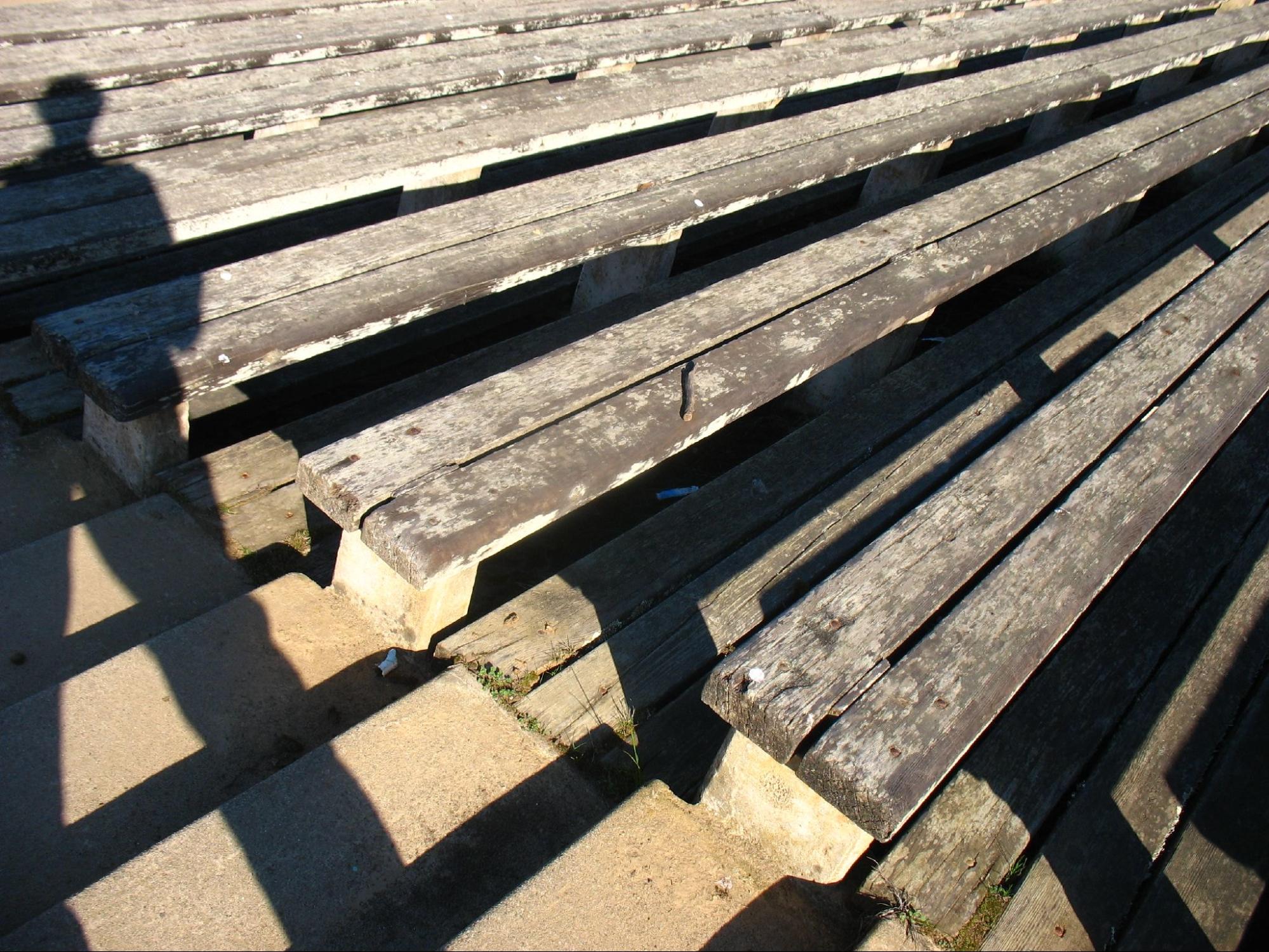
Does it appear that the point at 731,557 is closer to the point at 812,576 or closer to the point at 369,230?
the point at 812,576

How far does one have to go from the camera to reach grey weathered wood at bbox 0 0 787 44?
390 cm

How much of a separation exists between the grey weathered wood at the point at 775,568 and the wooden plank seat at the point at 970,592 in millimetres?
372

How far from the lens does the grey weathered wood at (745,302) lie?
2027 millimetres

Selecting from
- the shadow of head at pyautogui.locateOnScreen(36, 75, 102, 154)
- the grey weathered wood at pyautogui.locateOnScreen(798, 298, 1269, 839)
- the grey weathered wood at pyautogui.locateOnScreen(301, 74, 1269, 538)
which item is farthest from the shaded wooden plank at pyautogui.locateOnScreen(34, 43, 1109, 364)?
the grey weathered wood at pyautogui.locateOnScreen(798, 298, 1269, 839)

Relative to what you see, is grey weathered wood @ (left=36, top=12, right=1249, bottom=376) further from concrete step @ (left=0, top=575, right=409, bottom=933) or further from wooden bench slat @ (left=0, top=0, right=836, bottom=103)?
wooden bench slat @ (left=0, top=0, right=836, bottom=103)

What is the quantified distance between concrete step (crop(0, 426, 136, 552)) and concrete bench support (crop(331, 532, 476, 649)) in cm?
77

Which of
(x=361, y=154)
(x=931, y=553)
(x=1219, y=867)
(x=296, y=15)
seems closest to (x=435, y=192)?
(x=361, y=154)

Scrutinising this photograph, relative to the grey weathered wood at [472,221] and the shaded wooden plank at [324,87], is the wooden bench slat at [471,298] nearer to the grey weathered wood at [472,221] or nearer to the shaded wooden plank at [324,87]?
the grey weathered wood at [472,221]

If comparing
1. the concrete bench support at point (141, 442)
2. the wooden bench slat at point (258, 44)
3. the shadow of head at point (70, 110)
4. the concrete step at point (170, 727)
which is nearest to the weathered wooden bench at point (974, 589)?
the concrete step at point (170, 727)

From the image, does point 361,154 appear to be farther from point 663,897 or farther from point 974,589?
point 663,897

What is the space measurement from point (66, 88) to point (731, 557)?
8.95 ft

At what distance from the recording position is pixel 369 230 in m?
2.91

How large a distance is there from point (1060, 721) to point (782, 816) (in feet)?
2.40

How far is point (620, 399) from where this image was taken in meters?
2.34
